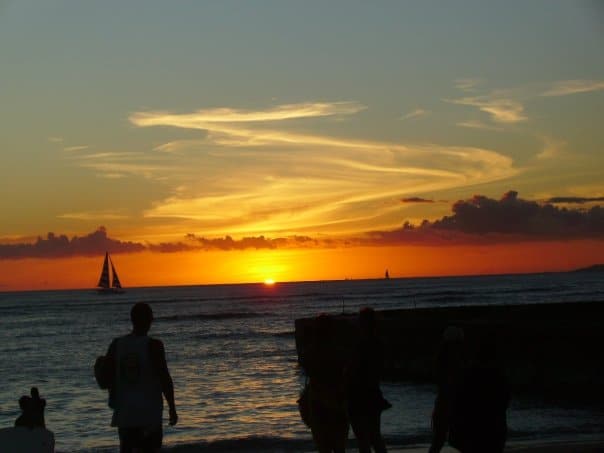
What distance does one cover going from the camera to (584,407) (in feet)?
62.9

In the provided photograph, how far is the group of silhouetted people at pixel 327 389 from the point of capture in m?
7.04

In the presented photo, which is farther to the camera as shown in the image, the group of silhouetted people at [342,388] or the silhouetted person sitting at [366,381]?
the silhouetted person sitting at [366,381]

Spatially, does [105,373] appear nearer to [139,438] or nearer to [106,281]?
[139,438]

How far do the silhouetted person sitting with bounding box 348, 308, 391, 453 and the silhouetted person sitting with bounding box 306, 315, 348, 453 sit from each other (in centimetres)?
33

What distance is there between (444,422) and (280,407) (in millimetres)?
12177

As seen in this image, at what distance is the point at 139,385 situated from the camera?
7.47 metres

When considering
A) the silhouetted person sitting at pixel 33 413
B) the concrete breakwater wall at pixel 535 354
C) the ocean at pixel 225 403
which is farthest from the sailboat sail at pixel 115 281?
the silhouetted person sitting at pixel 33 413

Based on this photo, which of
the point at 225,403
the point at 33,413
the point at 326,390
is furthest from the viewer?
the point at 225,403

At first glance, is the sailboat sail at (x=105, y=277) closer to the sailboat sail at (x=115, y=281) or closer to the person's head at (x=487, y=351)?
the sailboat sail at (x=115, y=281)

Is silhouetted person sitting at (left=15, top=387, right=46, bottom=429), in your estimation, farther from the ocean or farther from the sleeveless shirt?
the ocean

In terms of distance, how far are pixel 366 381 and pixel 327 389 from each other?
1.80 feet

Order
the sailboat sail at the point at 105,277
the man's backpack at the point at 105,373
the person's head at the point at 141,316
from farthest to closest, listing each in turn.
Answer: the sailboat sail at the point at 105,277, the man's backpack at the point at 105,373, the person's head at the point at 141,316

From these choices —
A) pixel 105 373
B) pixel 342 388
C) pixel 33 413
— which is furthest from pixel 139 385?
pixel 33 413

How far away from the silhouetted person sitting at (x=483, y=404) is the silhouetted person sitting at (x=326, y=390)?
5.94ft
